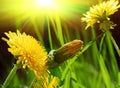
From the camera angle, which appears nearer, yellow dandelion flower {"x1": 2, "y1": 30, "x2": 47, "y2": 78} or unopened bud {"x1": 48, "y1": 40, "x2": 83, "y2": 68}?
yellow dandelion flower {"x1": 2, "y1": 30, "x2": 47, "y2": 78}

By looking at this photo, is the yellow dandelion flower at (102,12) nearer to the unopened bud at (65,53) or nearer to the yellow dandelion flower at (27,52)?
the unopened bud at (65,53)

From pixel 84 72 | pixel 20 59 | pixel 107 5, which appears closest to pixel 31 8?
pixel 84 72

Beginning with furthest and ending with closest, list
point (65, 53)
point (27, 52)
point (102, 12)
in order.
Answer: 1. point (102, 12)
2. point (65, 53)
3. point (27, 52)

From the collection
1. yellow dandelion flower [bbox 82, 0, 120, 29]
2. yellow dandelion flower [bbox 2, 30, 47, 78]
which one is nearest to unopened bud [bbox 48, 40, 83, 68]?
yellow dandelion flower [bbox 2, 30, 47, 78]

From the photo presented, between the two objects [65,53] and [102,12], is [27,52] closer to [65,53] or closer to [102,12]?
[65,53]

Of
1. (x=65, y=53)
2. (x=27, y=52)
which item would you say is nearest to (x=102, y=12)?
(x=65, y=53)

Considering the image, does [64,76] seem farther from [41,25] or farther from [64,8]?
[41,25]

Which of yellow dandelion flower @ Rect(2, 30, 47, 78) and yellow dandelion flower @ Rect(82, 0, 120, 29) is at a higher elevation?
yellow dandelion flower @ Rect(82, 0, 120, 29)

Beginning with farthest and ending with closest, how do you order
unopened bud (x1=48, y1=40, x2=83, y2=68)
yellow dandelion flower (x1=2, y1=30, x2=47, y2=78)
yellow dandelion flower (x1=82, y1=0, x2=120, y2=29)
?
yellow dandelion flower (x1=82, y1=0, x2=120, y2=29) → unopened bud (x1=48, y1=40, x2=83, y2=68) → yellow dandelion flower (x1=2, y1=30, x2=47, y2=78)

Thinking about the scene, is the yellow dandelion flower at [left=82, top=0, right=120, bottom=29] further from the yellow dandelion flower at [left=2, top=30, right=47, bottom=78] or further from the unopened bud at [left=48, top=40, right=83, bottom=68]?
the yellow dandelion flower at [left=2, top=30, right=47, bottom=78]

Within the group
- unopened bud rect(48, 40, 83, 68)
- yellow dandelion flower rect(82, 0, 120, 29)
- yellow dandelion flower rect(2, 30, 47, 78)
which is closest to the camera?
yellow dandelion flower rect(2, 30, 47, 78)
